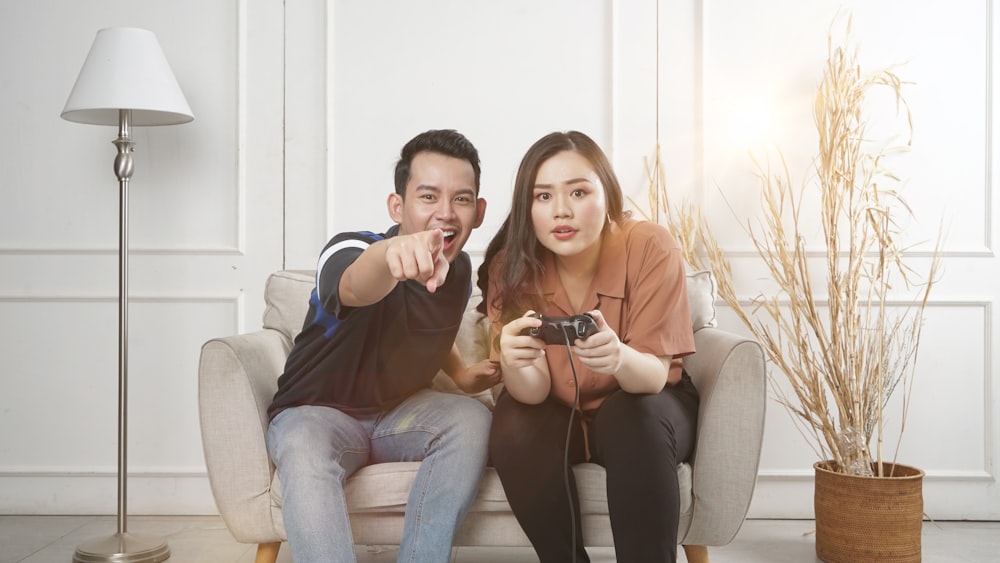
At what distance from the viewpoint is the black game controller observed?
1.40m

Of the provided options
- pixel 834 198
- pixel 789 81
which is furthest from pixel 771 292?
pixel 789 81

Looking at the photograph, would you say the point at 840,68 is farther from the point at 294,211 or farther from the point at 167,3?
the point at 167,3

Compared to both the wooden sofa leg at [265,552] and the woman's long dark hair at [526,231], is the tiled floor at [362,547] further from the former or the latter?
the woman's long dark hair at [526,231]

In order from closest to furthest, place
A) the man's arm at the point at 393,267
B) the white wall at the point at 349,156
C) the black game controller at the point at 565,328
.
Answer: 1. the man's arm at the point at 393,267
2. the black game controller at the point at 565,328
3. the white wall at the point at 349,156

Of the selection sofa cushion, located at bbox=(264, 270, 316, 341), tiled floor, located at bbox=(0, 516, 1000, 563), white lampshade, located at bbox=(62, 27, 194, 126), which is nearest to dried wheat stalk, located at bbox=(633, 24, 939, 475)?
tiled floor, located at bbox=(0, 516, 1000, 563)

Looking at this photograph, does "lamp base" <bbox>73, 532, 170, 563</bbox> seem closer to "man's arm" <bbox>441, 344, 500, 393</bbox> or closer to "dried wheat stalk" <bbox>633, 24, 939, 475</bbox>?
"man's arm" <bbox>441, 344, 500, 393</bbox>

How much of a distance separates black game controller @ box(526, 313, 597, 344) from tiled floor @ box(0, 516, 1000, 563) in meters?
0.92

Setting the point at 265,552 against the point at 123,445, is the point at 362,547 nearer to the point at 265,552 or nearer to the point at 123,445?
the point at 265,552

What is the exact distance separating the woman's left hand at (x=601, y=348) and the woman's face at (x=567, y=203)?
252mm

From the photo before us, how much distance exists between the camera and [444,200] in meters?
1.60

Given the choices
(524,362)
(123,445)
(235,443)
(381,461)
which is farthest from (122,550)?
(524,362)

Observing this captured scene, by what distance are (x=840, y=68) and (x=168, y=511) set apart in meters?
2.44

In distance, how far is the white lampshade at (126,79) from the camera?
2.14m

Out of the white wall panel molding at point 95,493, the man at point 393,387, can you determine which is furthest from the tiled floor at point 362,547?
the man at point 393,387
